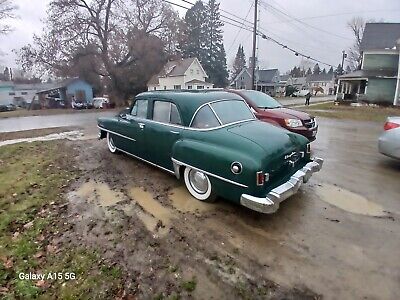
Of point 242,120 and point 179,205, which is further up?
point 242,120

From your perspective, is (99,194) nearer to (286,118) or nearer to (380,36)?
(286,118)

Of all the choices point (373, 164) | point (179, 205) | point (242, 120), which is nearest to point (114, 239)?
point (179, 205)

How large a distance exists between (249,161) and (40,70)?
109 ft

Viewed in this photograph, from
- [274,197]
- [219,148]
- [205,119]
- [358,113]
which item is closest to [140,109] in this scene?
[205,119]

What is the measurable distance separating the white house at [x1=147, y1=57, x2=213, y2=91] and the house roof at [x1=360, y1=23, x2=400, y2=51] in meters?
20.8

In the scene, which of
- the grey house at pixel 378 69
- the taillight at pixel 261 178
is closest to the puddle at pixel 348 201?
the taillight at pixel 261 178

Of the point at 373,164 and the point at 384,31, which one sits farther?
the point at 384,31

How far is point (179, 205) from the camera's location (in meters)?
3.98

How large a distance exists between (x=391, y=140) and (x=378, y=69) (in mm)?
26130

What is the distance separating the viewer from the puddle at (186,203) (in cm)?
386

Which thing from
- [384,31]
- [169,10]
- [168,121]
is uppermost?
[169,10]

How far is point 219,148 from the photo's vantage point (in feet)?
11.6

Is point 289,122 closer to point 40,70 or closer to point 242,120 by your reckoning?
point 242,120

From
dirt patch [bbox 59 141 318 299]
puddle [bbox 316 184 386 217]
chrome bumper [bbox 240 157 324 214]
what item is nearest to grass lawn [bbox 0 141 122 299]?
dirt patch [bbox 59 141 318 299]
